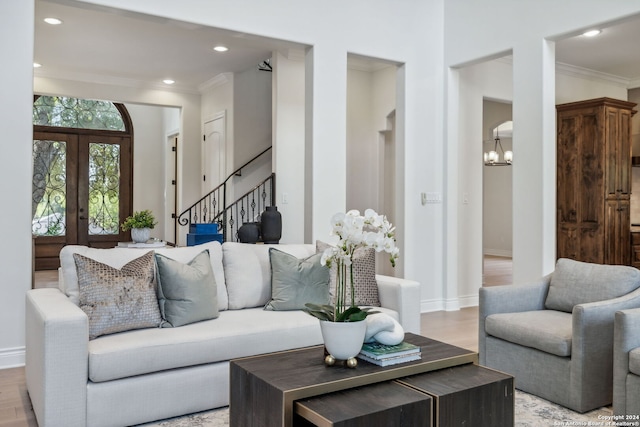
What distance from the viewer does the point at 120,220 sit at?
9836 mm

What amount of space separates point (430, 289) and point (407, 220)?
801mm

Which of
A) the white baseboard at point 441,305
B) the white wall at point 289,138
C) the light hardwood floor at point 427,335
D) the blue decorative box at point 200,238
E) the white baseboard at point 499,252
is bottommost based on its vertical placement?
the light hardwood floor at point 427,335

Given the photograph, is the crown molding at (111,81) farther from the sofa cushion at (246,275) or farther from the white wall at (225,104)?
the sofa cushion at (246,275)

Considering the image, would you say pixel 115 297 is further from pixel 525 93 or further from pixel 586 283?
pixel 525 93

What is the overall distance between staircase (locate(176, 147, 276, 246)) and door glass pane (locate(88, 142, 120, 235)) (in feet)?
6.75

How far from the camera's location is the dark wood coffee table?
1959 millimetres

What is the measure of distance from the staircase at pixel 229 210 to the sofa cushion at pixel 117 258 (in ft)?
9.83

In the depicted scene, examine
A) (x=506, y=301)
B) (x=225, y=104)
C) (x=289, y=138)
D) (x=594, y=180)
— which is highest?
(x=225, y=104)

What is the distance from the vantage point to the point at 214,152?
8.34 m

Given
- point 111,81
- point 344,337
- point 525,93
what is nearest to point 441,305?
point 525,93

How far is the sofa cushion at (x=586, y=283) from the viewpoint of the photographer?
3129 millimetres

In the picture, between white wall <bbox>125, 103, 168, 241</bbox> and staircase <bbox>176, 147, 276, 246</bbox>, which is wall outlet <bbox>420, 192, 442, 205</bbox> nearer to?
staircase <bbox>176, 147, 276, 246</bbox>

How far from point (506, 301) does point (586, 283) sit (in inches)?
19.0

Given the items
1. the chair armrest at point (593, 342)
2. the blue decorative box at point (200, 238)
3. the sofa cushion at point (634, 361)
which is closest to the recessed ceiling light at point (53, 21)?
→ the blue decorative box at point (200, 238)
